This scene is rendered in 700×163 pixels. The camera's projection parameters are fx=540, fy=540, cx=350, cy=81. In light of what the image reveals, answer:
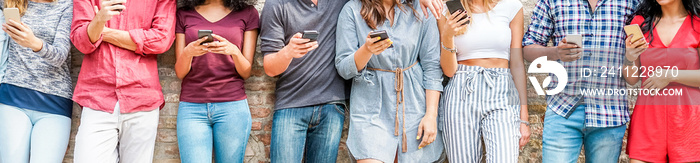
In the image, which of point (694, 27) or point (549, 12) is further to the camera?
point (549, 12)

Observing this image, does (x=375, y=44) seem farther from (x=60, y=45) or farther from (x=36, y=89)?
(x=36, y=89)

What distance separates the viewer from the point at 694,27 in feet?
9.23

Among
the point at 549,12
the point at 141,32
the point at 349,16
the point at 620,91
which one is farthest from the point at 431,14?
the point at 141,32

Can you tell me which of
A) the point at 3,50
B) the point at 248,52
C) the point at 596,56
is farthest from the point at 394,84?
the point at 3,50

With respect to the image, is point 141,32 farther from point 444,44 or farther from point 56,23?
point 444,44

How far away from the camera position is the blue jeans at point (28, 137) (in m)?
3.01

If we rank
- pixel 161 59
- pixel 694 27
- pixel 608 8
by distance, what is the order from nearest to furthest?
pixel 694 27
pixel 608 8
pixel 161 59

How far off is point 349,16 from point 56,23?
5.53ft

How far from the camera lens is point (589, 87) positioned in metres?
3.02

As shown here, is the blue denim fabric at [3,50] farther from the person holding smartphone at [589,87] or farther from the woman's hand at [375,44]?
the person holding smartphone at [589,87]

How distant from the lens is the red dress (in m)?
2.78

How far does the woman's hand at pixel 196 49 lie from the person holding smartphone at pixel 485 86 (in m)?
1.26

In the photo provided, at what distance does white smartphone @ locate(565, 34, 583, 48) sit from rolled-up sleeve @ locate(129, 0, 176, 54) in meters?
2.21

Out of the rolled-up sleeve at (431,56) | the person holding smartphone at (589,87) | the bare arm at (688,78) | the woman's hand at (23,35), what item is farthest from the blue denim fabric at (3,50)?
the bare arm at (688,78)
